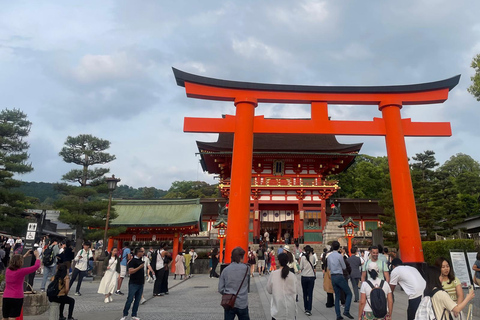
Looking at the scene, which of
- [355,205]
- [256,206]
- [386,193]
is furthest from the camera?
[355,205]

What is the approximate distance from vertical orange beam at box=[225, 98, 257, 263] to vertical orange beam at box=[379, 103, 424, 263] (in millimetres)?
4836

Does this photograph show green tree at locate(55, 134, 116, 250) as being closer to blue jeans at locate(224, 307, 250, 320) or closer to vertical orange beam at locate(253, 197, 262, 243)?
vertical orange beam at locate(253, 197, 262, 243)

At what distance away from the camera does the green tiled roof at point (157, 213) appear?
20.5 metres

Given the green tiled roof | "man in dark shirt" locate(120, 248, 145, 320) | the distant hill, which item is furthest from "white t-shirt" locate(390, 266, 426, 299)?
the distant hill

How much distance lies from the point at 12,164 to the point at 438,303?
67.9ft

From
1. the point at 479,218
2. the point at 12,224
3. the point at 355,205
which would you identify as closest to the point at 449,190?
the point at 479,218

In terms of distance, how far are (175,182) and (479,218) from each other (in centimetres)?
6305

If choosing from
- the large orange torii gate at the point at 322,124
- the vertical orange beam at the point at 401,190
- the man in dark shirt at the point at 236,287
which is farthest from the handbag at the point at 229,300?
the vertical orange beam at the point at 401,190

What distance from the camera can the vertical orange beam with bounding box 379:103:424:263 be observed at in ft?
35.4

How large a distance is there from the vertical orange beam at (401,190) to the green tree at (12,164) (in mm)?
18523

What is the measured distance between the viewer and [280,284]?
197 inches

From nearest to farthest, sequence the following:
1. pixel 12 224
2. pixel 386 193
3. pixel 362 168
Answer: pixel 12 224 → pixel 386 193 → pixel 362 168

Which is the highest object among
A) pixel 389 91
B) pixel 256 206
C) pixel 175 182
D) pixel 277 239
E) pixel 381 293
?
pixel 175 182

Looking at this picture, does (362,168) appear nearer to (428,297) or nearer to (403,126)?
(403,126)
